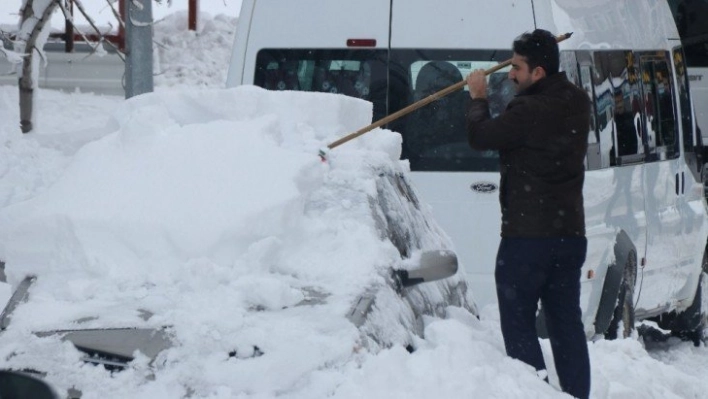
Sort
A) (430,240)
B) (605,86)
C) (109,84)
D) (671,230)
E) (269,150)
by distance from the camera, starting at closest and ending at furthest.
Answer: (269,150) → (430,240) → (605,86) → (671,230) → (109,84)

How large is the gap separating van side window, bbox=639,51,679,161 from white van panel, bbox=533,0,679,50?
132 millimetres

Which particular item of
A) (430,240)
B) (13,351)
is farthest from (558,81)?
(13,351)

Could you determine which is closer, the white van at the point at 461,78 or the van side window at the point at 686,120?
the white van at the point at 461,78

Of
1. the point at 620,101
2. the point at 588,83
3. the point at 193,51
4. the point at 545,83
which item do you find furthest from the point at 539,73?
the point at 193,51

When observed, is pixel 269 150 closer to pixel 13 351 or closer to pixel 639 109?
pixel 13 351

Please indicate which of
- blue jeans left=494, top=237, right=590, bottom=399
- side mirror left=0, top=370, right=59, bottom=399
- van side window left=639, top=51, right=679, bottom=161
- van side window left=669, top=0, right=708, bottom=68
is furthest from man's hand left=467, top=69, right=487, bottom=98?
van side window left=669, top=0, right=708, bottom=68

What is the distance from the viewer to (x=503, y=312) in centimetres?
635

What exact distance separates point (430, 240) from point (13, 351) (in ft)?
8.01

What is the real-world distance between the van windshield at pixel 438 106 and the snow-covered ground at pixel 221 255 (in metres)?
2.17

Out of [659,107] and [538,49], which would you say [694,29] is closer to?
[659,107]

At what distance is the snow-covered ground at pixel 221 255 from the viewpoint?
12.9 ft

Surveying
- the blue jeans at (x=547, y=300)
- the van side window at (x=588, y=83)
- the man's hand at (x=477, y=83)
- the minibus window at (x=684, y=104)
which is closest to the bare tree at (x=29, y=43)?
the minibus window at (x=684, y=104)

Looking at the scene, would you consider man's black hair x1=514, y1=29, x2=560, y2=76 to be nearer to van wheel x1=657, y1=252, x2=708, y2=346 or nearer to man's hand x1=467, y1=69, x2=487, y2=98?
man's hand x1=467, y1=69, x2=487, y2=98

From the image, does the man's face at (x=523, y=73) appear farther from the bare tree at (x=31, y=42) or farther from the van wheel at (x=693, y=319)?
the bare tree at (x=31, y=42)
